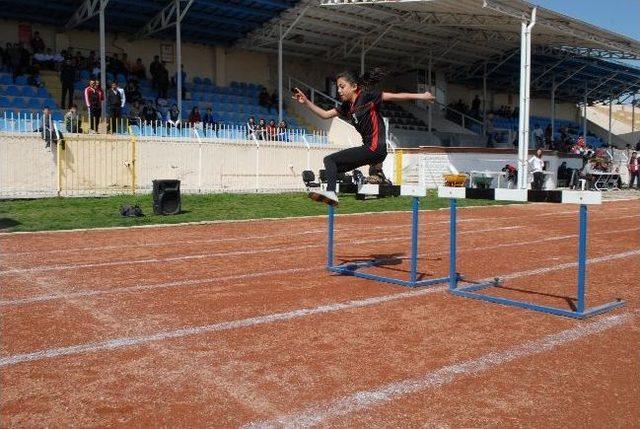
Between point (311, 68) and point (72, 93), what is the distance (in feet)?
54.2

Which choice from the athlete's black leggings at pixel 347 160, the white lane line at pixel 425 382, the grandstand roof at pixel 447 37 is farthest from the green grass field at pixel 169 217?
the grandstand roof at pixel 447 37

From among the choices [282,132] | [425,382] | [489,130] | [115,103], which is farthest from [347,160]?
[489,130]

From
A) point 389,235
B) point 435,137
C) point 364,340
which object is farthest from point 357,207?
point 435,137

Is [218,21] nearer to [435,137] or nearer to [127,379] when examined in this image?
[435,137]

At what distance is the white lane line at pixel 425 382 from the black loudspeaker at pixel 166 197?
37.2 feet

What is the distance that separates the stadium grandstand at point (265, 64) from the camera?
21891 millimetres

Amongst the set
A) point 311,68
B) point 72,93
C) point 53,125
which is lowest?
point 53,125

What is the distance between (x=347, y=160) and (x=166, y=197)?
9.08 meters

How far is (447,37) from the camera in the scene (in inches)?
1314

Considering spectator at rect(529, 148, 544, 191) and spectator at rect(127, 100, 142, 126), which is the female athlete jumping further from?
spectator at rect(529, 148, 544, 191)

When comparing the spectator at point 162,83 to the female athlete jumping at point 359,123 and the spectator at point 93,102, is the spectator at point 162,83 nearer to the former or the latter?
the spectator at point 93,102

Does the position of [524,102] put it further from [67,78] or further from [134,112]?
[67,78]

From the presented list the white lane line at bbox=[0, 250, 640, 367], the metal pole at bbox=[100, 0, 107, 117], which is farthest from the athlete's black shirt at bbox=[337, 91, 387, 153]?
the metal pole at bbox=[100, 0, 107, 117]

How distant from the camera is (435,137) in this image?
35.8 m
